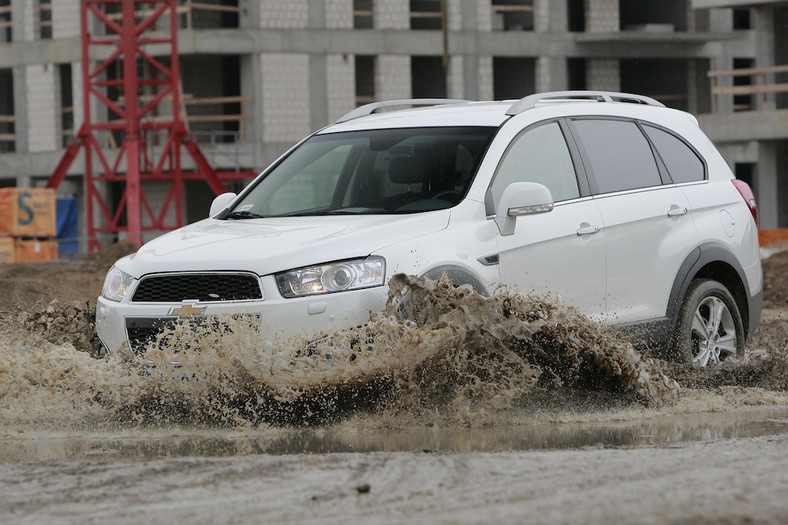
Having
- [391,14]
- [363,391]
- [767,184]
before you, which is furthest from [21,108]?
[363,391]

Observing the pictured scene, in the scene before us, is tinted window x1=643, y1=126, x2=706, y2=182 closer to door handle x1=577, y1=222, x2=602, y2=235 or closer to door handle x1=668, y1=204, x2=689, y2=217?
door handle x1=668, y1=204, x2=689, y2=217

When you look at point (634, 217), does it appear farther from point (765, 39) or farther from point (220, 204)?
point (765, 39)

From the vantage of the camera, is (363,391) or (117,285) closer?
(363,391)

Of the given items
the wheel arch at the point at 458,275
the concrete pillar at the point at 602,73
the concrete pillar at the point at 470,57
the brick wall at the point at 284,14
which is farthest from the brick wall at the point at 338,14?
the wheel arch at the point at 458,275

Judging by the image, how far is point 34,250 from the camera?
1310 inches

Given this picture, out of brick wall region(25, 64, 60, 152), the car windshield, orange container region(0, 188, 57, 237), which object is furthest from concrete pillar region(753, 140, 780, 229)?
the car windshield

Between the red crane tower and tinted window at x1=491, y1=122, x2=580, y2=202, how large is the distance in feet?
78.9

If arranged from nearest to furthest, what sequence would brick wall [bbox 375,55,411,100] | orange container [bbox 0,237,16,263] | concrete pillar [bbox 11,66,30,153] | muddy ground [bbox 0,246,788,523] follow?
1. muddy ground [bbox 0,246,788,523]
2. orange container [bbox 0,237,16,263]
3. brick wall [bbox 375,55,411,100]
4. concrete pillar [bbox 11,66,30,153]

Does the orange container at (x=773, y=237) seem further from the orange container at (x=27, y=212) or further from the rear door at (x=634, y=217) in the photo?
the rear door at (x=634, y=217)

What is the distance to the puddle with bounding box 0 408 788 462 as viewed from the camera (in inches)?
246

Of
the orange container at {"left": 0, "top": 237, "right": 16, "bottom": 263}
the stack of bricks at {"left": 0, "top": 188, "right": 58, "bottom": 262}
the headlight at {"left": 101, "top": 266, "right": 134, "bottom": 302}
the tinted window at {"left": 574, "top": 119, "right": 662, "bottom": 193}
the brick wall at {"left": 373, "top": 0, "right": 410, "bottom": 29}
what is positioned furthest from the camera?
the brick wall at {"left": 373, "top": 0, "right": 410, "bottom": 29}

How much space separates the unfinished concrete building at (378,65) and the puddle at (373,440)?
33108 millimetres

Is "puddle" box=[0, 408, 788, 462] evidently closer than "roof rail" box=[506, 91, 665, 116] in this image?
Yes

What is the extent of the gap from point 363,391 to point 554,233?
1.56 meters
